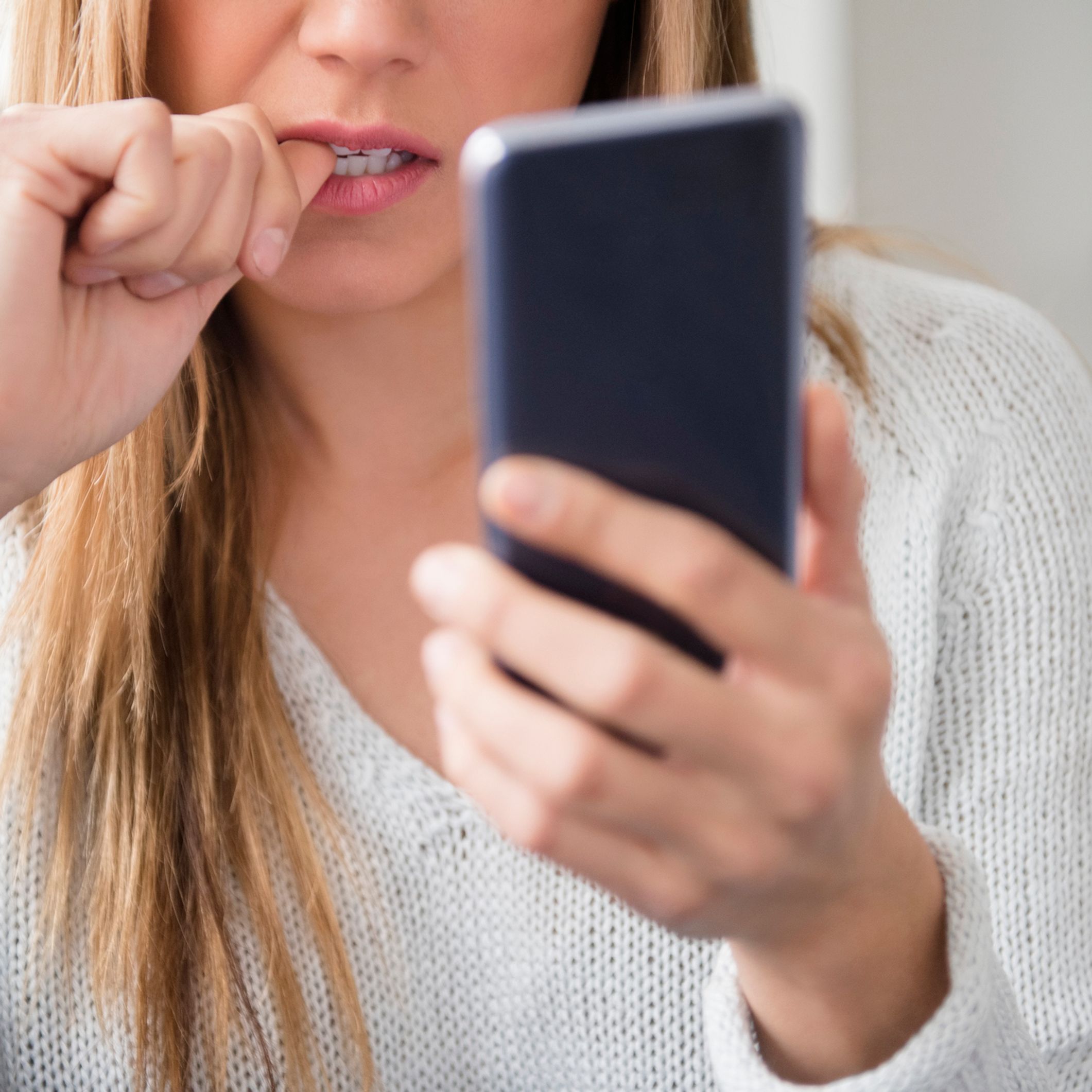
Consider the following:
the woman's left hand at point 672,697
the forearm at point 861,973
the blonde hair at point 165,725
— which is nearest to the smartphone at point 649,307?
the woman's left hand at point 672,697

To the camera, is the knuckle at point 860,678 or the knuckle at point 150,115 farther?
the knuckle at point 150,115

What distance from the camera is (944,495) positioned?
0.85 meters

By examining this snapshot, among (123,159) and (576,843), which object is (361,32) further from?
(576,843)

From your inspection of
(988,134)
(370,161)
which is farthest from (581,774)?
(988,134)

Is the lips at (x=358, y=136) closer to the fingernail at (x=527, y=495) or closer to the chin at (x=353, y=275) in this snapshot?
the chin at (x=353, y=275)

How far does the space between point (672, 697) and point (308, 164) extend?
485 mm

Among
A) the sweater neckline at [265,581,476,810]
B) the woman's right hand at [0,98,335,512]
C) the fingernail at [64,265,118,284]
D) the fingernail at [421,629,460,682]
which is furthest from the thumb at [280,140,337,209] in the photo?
the fingernail at [421,629,460,682]

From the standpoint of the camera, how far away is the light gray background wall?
188 centimetres

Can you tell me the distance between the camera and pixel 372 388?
94 cm

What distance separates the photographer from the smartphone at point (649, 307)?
0.33m

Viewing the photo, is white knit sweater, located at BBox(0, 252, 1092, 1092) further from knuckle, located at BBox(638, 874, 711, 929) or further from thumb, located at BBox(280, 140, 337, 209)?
knuckle, located at BBox(638, 874, 711, 929)

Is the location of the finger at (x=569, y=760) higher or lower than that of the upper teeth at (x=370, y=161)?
lower

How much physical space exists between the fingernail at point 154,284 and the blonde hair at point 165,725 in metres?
0.15

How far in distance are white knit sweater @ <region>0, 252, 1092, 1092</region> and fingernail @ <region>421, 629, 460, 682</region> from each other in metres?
0.49
